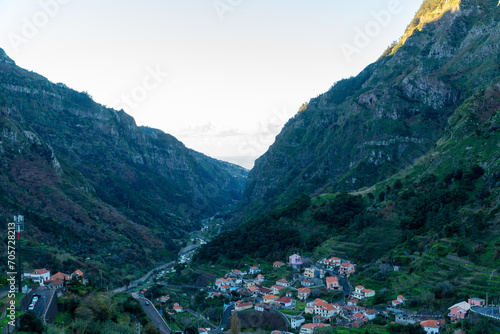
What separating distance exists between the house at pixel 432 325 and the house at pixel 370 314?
665 centimetres

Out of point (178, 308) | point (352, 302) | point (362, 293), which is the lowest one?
point (352, 302)

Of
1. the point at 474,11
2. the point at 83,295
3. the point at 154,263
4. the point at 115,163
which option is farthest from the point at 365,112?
the point at 83,295

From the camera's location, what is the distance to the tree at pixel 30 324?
27906mm

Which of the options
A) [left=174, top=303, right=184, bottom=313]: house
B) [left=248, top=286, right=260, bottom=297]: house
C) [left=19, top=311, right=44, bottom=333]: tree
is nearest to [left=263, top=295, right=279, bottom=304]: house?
[left=248, top=286, right=260, bottom=297]: house

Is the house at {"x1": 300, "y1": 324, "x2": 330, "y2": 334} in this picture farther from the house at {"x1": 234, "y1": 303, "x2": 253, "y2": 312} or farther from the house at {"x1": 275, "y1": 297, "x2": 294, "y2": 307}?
the house at {"x1": 234, "y1": 303, "x2": 253, "y2": 312}

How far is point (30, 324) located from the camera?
92.4 feet

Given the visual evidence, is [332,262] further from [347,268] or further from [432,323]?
[432,323]

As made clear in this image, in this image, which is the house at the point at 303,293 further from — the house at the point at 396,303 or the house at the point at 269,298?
the house at the point at 396,303

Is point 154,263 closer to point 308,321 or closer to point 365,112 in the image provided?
point 308,321

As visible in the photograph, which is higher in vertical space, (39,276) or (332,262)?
(39,276)

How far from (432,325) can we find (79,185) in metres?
94.4

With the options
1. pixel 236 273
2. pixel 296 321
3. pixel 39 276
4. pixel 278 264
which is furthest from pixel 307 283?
pixel 39 276

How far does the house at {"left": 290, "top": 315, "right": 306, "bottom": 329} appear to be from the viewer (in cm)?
5066

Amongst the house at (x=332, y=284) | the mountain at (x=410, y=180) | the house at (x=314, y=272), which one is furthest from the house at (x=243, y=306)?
the mountain at (x=410, y=180)
